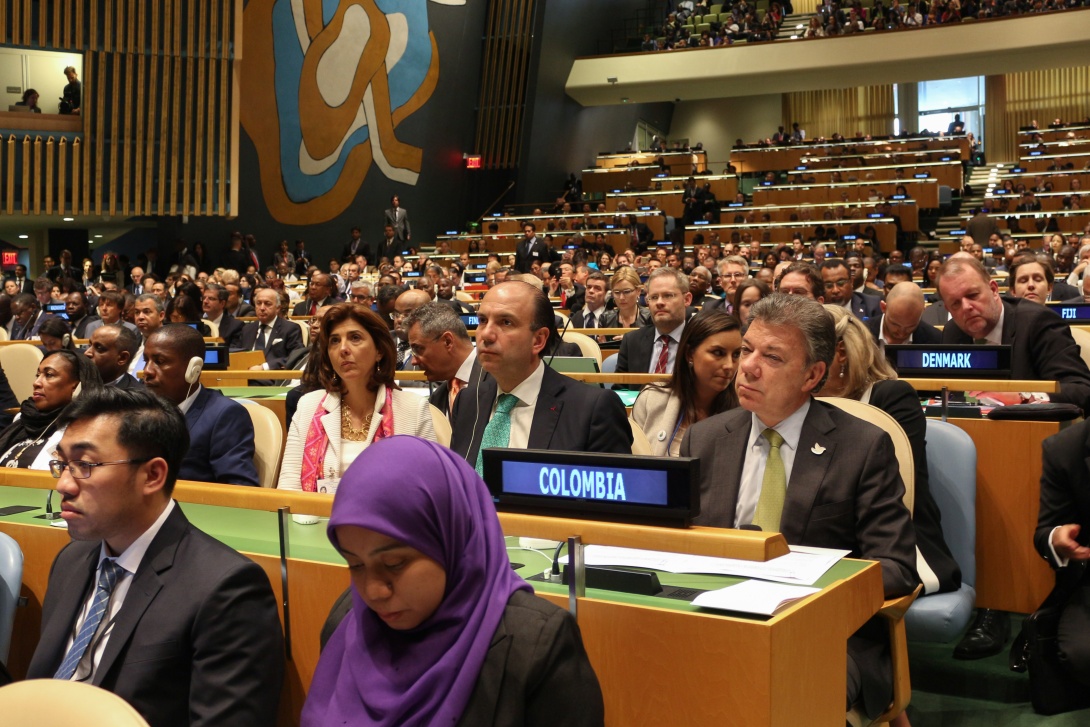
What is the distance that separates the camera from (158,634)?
1823 millimetres

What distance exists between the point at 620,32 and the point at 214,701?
80.8 feet

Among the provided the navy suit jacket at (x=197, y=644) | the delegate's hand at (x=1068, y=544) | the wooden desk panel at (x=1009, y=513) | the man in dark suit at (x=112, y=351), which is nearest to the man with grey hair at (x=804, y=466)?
the delegate's hand at (x=1068, y=544)

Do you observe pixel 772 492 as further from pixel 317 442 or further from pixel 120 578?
pixel 317 442

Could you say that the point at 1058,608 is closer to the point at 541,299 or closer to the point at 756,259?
the point at 541,299

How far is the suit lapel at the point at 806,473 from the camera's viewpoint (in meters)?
2.19

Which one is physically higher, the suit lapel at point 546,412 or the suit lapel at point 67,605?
the suit lapel at point 546,412

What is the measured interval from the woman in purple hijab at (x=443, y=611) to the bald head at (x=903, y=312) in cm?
360

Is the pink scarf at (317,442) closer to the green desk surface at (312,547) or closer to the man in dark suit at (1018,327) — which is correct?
the green desk surface at (312,547)

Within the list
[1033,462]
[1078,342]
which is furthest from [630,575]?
[1078,342]

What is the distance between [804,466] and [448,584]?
1.04 metres

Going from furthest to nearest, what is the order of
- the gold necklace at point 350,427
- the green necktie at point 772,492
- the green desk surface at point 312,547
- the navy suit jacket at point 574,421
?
1. the gold necklace at point 350,427
2. the navy suit jacket at point 574,421
3. the green necktie at point 772,492
4. the green desk surface at point 312,547

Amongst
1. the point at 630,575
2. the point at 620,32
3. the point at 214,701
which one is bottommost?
the point at 214,701

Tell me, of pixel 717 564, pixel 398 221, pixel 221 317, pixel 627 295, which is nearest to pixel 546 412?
pixel 717 564

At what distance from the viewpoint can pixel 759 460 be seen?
231 cm
